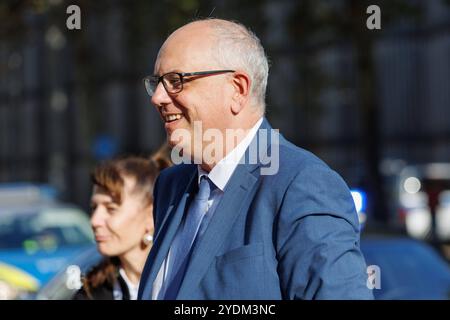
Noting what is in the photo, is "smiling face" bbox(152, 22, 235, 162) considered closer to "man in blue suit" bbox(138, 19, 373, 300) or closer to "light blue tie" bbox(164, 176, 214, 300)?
"man in blue suit" bbox(138, 19, 373, 300)

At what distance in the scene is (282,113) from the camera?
87.4ft

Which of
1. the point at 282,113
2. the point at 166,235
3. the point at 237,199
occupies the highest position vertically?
the point at 237,199

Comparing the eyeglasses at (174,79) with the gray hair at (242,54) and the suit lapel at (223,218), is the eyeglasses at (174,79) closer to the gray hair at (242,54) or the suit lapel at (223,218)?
the gray hair at (242,54)

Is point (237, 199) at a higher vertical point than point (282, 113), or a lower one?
higher

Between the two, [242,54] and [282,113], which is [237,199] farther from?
[282,113]

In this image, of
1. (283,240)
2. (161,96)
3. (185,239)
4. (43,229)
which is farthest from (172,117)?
(43,229)

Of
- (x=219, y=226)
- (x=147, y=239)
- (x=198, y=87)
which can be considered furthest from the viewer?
(x=147, y=239)

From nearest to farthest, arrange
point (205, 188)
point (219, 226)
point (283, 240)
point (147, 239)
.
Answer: point (283, 240) < point (219, 226) < point (205, 188) < point (147, 239)

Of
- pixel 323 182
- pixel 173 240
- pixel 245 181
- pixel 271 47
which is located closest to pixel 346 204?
pixel 323 182

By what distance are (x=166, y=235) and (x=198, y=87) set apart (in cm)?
41

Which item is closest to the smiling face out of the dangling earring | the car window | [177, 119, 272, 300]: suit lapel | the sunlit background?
[177, 119, 272, 300]: suit lapel

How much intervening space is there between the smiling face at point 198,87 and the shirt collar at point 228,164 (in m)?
0.06

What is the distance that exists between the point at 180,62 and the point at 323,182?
0.49 meters

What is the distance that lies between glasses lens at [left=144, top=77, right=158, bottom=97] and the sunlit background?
16.9 inches
